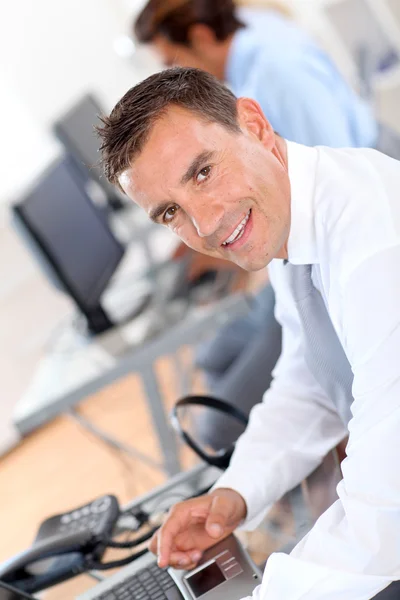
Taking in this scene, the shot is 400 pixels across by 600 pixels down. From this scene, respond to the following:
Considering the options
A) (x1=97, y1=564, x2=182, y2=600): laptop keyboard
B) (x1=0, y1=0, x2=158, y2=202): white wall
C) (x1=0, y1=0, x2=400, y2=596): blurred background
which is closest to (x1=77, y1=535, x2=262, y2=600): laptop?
(x1=97, y1=564, x2=182, y2=600): laptop keyboard

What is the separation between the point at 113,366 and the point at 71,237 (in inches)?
14.3

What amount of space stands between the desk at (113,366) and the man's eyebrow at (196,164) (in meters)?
1.01

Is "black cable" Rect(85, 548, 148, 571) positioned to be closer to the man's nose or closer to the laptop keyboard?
the laptop keyboard

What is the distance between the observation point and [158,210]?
0.97 metres

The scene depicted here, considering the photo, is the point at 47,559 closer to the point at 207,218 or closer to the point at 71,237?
the point at 207,218

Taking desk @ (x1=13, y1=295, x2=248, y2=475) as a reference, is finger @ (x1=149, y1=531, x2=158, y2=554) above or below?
above

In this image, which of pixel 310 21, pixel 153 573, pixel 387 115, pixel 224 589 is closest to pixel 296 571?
pixel 224 589

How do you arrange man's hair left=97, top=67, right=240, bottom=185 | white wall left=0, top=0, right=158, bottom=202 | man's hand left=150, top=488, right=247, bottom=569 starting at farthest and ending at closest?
white wall left=0, top=0, right=158, bottom=202 < man's hand left=150, top=488, right=247, bottom=569 < man's hair left=97, top=67, right=240, bottom=185

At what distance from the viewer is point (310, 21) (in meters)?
5.43

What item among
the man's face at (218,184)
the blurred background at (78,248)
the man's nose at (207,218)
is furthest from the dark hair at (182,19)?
the man's nose at (207,218)

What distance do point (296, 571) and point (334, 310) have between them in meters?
0.30

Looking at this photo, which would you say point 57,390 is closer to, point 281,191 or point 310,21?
point 281,191

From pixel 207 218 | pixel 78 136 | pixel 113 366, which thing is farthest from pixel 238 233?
pixel 78 136

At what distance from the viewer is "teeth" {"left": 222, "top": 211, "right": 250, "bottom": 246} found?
987mm
